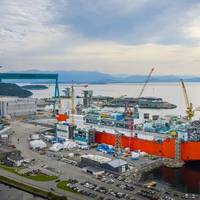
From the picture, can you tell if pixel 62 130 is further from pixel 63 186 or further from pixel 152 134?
pixel 63 186

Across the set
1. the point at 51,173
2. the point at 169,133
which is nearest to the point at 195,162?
the point at 169,133

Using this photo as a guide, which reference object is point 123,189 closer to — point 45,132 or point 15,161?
point 15,161

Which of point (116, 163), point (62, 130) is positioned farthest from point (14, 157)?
point (62, 130)

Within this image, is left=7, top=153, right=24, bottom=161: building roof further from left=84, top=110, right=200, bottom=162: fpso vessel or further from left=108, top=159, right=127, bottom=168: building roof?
left=84, top=110, right=200, bottom=162: fpso vessel

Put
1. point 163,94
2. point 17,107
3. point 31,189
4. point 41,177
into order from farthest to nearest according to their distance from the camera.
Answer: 1. point 163,94
2. point 17,107
3. point 41,177
4. point 31,189

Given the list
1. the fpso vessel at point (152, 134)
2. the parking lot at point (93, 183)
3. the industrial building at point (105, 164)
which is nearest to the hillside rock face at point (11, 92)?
the fpso vessel at point (152, 134)
